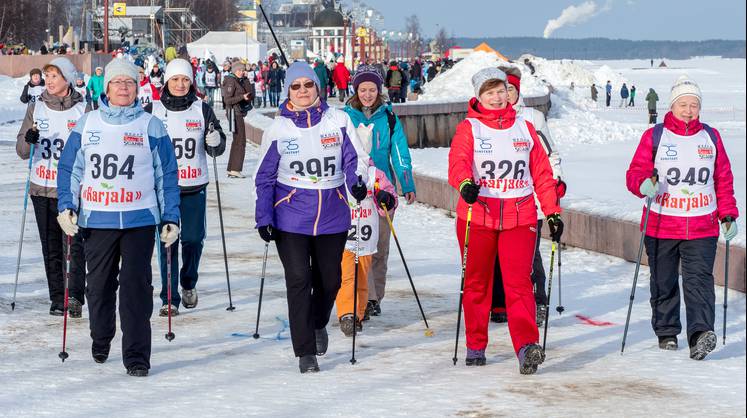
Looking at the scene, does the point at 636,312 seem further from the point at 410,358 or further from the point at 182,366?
the point at 182,366

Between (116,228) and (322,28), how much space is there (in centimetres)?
18257

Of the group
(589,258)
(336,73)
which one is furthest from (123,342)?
(336,73)

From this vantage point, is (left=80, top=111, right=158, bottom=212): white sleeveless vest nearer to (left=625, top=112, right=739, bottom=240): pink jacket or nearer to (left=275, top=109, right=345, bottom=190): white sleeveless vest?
(left=275, top=109, right=345, bottom=190): white sleeveless vest

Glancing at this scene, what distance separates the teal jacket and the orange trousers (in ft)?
1.83

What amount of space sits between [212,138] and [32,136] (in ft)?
3.90

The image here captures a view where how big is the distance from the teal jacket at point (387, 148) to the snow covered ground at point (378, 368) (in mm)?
1010

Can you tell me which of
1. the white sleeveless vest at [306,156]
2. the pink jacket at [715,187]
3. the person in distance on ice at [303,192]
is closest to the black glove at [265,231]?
the person in distance on ice at [303,192]

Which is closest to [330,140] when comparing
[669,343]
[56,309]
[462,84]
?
[669,343]

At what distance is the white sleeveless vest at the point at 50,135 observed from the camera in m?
9.01

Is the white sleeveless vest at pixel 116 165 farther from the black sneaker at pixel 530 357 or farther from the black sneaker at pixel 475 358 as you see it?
the black sneaker at pixel 530 357

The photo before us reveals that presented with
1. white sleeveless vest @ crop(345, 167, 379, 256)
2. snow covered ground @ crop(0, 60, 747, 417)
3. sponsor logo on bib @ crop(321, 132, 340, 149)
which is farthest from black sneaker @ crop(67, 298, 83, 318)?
sponsor logo on bib @ crop(321, 132, 340, 149)

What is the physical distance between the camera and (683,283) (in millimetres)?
7973

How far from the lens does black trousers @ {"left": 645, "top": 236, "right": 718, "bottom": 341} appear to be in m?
7.81

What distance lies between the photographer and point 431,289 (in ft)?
34.4
